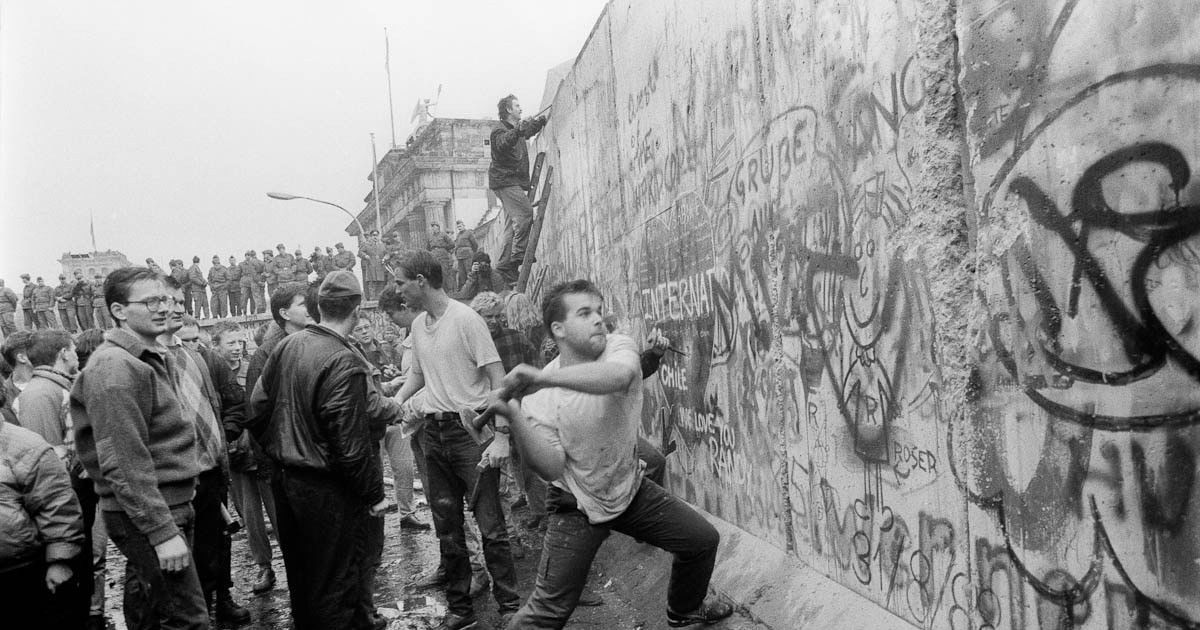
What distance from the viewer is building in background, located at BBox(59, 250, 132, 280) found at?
141ft

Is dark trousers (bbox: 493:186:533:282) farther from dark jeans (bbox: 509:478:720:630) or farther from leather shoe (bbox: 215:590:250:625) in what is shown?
dark jeans (bbox: 509:478:720:630)

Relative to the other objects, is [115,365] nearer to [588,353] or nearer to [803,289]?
[588,353]

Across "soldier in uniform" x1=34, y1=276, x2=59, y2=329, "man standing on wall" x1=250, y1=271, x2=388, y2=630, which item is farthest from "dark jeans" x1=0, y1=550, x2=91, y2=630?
"soldier in uniform" x1=34, y1=276, x2=59, y2=329

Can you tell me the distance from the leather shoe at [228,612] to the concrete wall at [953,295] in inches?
121

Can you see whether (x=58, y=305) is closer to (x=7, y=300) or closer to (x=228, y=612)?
(x=7, y=300)

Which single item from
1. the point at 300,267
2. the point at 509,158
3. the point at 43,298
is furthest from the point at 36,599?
the point at 43,298

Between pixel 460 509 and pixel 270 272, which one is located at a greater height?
pixel 270 272

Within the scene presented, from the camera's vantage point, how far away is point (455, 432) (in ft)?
14.9

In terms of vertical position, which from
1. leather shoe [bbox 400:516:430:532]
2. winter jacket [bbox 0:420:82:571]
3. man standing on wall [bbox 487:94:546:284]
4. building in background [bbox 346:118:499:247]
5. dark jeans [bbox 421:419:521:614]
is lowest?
leather shoe [bbox 400:516:430:532]

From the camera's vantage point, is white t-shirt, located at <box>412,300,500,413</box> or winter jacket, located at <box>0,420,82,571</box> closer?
winter jacket, located at <box>0,420,82,571</box>

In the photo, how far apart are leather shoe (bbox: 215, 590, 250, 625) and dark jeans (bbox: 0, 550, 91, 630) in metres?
1.33

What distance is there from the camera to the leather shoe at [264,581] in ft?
18.3

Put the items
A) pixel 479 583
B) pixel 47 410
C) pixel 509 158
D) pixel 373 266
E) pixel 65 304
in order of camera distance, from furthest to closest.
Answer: pixel 65 304, pixel 373 266, pixel 509 158, pixel 479 583, pixel 47 410

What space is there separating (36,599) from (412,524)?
3708 mm
